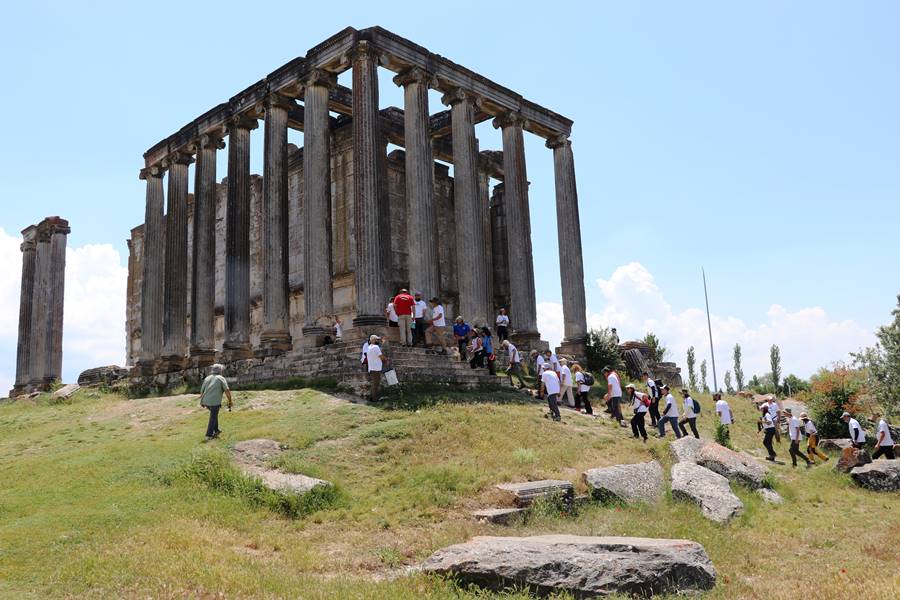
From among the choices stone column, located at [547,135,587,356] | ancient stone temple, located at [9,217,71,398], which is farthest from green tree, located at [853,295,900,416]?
ancient stone temple, located at [9,217,71,398]

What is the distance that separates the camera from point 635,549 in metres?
8.13

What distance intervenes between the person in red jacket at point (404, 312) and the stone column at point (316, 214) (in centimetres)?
320

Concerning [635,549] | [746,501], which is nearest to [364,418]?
[746,501]

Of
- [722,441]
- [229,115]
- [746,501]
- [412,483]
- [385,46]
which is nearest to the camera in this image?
[412,483]

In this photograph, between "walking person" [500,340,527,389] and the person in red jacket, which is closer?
the person in red jacket

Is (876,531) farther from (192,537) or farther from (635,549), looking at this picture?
(192,537)

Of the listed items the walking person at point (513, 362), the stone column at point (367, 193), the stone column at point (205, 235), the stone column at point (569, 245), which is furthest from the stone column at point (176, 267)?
the stone column at point (569, 245)

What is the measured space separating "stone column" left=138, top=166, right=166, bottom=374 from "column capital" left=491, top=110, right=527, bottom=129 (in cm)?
1575

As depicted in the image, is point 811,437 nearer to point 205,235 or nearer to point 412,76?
point 412,76

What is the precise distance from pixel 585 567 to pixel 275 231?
20.9 meters

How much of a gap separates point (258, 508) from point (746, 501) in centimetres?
878

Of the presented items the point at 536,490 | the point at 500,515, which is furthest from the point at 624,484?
the point at 500,515

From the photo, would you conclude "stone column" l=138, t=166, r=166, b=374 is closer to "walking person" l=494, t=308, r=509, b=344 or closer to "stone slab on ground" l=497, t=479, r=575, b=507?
"walking person" l=494, t=308, r=509, b=344

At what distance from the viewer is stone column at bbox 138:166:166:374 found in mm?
31625
